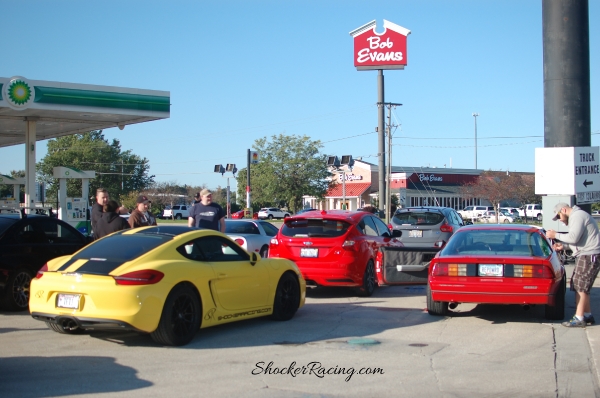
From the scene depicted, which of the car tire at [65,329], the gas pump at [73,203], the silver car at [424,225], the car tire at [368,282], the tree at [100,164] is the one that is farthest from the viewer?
the tree at [100,164]

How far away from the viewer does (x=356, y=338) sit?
27.9 feet

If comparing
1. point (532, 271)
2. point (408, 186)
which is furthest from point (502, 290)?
point (408, 186)

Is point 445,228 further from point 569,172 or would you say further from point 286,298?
point 286,298

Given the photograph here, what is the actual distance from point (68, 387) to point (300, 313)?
4926 mm

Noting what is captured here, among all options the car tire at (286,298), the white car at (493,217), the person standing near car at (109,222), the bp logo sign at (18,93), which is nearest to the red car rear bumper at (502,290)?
the car tire at (286,298)

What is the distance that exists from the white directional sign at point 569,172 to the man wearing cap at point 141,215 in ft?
23.9

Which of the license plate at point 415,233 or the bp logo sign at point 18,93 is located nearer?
the bp logo sign at point 18,93

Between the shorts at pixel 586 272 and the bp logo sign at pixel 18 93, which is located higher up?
the bp logo sign at pixel 18 93

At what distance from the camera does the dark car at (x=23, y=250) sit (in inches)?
397

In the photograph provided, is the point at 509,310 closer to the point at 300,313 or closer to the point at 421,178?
the point at 300,313

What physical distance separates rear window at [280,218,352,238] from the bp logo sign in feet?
31.1

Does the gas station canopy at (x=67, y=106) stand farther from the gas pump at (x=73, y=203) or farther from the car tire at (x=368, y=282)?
the car tire at (x=368, y=282)

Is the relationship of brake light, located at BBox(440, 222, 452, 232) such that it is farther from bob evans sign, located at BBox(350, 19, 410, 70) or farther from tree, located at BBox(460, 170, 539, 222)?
tree, located at BBox(460, 170, 539, 222)

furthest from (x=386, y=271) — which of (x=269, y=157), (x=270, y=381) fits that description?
(x=269, y=157)
